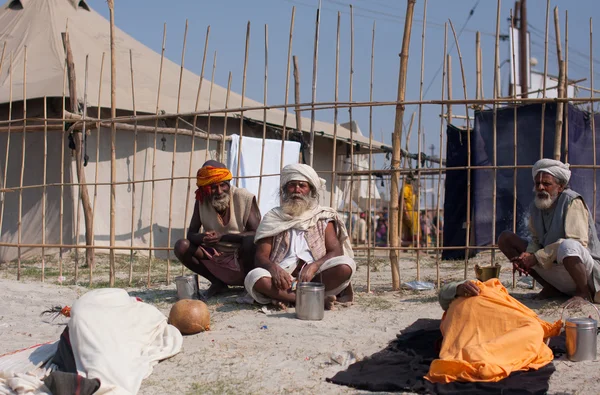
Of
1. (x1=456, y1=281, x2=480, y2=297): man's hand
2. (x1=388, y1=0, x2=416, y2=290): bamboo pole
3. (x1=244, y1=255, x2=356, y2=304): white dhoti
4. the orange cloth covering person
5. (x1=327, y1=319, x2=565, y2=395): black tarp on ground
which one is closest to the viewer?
(x1=327, y1=319, x2=565, y2=395): black tarp on ground

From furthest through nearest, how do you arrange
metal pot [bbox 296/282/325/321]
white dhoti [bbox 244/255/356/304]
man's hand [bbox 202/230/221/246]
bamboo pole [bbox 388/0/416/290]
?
bamboo pole [bbox 388/0/416/290], man's hand [bbox 202/230/221/246], white dhoti [bbox 244/255/356/304], metal pot [bbox 296/282/325/321]

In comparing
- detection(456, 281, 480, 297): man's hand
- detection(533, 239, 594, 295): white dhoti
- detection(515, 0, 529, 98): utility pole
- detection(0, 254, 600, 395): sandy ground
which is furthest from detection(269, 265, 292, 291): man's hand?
detection(515, 0, 529, 98): utility pole

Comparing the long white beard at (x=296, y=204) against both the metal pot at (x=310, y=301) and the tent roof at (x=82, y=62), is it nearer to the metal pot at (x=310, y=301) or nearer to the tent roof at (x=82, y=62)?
the metal pot at (x=310, y=301)

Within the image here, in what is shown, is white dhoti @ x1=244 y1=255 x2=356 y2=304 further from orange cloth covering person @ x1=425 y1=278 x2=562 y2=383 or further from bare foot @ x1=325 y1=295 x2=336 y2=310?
orange cloth covering person @ x1=425 y1=278 x2=562 y2=383

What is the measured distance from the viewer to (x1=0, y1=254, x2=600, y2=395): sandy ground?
10.6ft

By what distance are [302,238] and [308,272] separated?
0.40m

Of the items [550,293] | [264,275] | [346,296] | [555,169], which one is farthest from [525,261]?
[264,275]

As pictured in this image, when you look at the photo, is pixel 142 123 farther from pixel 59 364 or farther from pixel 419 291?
pixel 59 364

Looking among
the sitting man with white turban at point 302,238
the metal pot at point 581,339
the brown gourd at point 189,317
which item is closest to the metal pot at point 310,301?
the sitting man with white turban at point 302,238

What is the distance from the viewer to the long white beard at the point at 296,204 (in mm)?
4930

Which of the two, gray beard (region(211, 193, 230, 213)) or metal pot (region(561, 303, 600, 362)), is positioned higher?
gray beard (region(211, 193, 230, 213))

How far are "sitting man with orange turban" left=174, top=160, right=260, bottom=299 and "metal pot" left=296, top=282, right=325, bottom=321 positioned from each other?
2.96 ft

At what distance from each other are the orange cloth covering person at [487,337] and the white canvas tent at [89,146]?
5.20 m

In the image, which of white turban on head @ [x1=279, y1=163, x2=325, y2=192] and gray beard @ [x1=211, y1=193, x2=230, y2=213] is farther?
gray beard @ [x1=211, y1=193, x2=230, y2=213]
